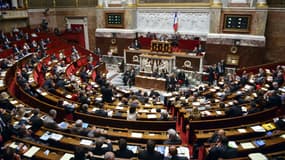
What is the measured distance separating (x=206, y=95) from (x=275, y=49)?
25.8 ft

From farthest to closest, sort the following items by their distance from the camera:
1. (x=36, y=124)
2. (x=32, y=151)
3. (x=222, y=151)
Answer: (x=36, y=124) → (x=32, y=151) → (x=222, y=151)

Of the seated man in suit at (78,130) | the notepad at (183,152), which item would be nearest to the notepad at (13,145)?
the seated man in suit at (78,130)

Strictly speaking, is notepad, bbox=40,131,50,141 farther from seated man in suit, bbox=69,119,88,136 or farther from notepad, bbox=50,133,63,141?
seated man in suit, bbox=69,119,88,136

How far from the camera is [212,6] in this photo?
51.8ft

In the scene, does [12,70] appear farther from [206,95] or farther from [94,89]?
[206,95]

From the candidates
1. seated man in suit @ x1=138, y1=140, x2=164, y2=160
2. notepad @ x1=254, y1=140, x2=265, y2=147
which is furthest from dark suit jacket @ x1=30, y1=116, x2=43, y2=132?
notepad @ x1=254, y1=140, x2=265, y2=147

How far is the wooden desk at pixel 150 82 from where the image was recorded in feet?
45.9

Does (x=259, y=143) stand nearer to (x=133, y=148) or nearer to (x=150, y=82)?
(x=133, y=148)

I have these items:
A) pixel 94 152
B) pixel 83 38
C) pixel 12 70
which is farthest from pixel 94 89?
pixel 83 38

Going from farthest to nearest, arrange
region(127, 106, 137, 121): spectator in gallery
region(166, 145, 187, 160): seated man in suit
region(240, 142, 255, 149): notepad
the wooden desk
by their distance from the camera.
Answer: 1. the wooden desk
2. region(127, 106, 137, 121): spectator in gallery
3. region(240, 142, 255, 149): notepad
4. region(166, 145, 187, 160): seated man in suit

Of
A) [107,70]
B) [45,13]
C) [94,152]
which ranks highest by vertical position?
[45,13]

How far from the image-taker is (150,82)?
14.3m

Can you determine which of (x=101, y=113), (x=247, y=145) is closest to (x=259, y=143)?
(x=247, y=145)

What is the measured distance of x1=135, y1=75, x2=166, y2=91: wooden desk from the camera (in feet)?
45.9
